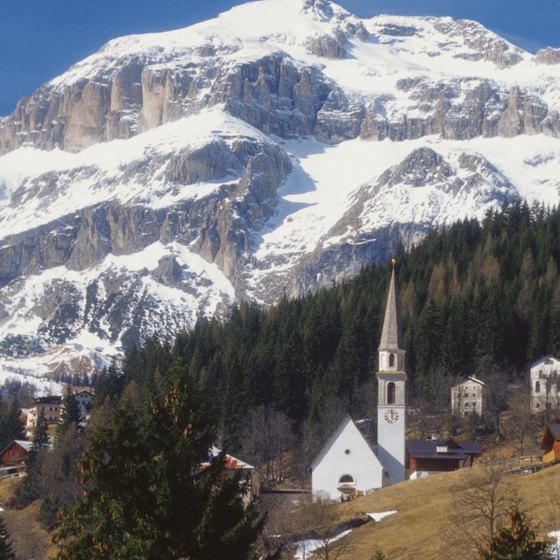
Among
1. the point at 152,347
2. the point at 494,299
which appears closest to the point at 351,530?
the point at 494,299

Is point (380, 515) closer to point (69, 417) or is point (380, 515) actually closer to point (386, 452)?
point (386, 452)

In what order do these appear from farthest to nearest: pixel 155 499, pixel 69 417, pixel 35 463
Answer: pixel 69 417
pixel 35 463
pixel 155 499

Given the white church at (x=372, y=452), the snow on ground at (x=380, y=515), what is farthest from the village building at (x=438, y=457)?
the snow on ground at (x=380, y=515)

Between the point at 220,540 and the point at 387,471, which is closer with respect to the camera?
the point at 220,540

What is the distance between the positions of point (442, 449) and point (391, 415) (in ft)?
14.2

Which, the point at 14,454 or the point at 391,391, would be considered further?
the point at 14,454

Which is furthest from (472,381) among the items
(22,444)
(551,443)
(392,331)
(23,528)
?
(22,444)

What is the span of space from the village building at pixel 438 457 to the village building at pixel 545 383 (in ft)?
49.8

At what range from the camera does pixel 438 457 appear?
323 feet

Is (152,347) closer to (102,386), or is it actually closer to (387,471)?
(102,386)

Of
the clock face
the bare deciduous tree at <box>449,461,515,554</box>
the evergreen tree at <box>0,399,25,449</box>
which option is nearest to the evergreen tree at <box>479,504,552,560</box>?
the bare deciduous tree at <box>449,461,515,554</box>

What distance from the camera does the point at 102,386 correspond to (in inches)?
6147

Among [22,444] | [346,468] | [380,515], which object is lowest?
[380,515]

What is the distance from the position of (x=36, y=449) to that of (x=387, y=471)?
4484cm
